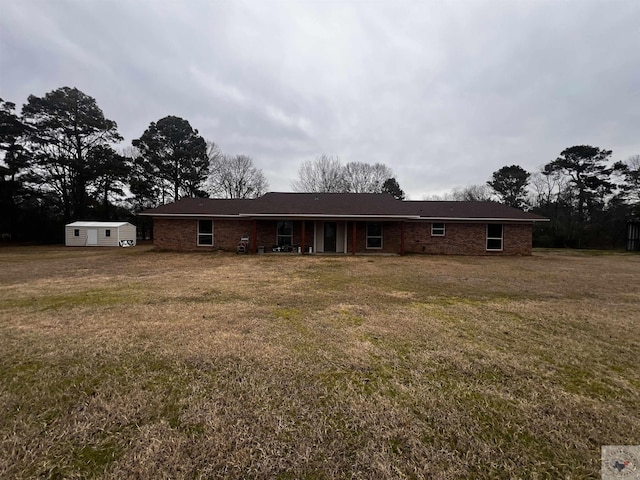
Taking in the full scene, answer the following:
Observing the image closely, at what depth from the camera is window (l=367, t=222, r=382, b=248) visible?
1645 centimetres

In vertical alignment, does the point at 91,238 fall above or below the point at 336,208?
below

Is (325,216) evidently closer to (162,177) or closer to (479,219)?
(479,219)

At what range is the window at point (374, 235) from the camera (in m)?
16.5

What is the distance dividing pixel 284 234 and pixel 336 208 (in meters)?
3.42

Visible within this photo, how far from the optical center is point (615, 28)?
38.7ft

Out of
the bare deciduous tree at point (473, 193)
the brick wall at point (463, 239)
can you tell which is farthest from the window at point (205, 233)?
the bare deciduous tree at point (473, 193)

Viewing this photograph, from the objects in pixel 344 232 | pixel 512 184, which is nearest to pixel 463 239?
pixel 344 232

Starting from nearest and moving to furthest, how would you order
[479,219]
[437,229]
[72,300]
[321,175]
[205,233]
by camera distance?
[72,300]
[479,219]
[205,233]
[437,229]
[321,175]

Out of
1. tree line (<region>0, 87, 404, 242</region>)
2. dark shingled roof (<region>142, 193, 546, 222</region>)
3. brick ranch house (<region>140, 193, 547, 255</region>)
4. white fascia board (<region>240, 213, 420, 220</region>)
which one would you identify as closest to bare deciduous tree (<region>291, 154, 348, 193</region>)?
tree line (<region>0, 87, 404, 242</region>)

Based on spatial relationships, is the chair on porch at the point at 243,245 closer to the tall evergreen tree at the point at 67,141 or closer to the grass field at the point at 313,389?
the grass field at the point at 313,389

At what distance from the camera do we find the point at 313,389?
2.42 metres

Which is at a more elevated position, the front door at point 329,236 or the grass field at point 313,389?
the front door at point 329,236
